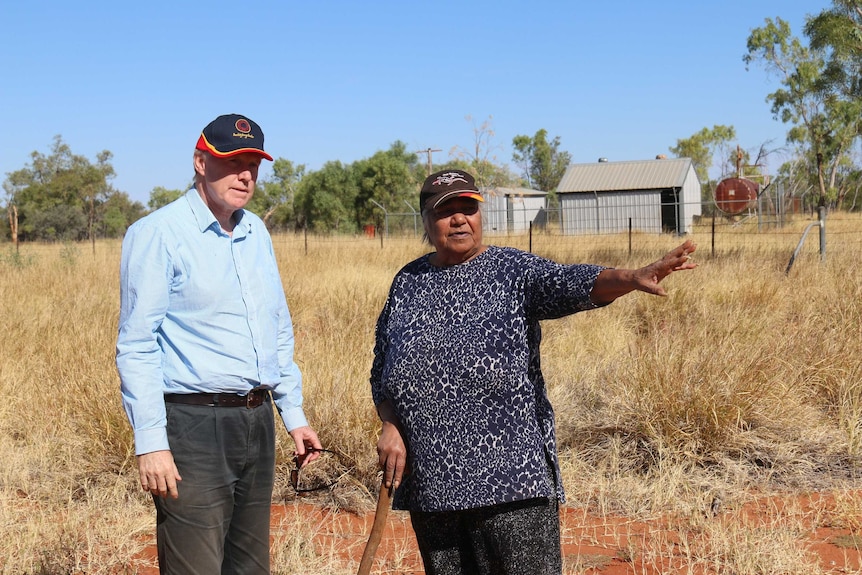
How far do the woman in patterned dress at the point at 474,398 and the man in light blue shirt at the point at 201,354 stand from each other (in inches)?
18.0

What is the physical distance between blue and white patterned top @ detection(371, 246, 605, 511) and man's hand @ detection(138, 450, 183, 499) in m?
0.71

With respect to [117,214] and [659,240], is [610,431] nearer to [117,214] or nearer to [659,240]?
[659,240]

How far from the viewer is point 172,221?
2.72 m

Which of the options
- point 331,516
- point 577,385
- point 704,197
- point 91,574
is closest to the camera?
point 91,574

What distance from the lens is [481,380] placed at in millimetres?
2641

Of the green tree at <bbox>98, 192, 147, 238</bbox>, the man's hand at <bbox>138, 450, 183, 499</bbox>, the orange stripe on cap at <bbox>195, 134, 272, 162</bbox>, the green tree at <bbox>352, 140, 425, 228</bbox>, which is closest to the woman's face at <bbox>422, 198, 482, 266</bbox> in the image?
the orange stripe on cap at <bbox>195, 134, 272, 162</bbox>

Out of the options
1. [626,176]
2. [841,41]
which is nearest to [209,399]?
[841,41]

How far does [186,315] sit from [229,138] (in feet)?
1.86

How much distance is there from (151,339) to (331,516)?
2.80 m

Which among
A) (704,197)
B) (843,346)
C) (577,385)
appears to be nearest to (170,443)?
(577,385)

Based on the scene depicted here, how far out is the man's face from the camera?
9.19ft

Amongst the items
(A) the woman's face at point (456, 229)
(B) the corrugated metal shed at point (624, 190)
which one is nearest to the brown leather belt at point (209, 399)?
Answer: (A) the woman's face at point (456, 229)

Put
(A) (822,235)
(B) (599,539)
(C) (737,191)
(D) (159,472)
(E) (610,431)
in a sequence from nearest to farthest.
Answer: (D) (159,472) < (B) (599,539) < (E) (610,431) < (A) (822,235) < (C) (737,191)

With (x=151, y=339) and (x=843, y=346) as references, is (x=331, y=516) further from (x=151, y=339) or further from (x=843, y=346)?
(x=843, y=346)
